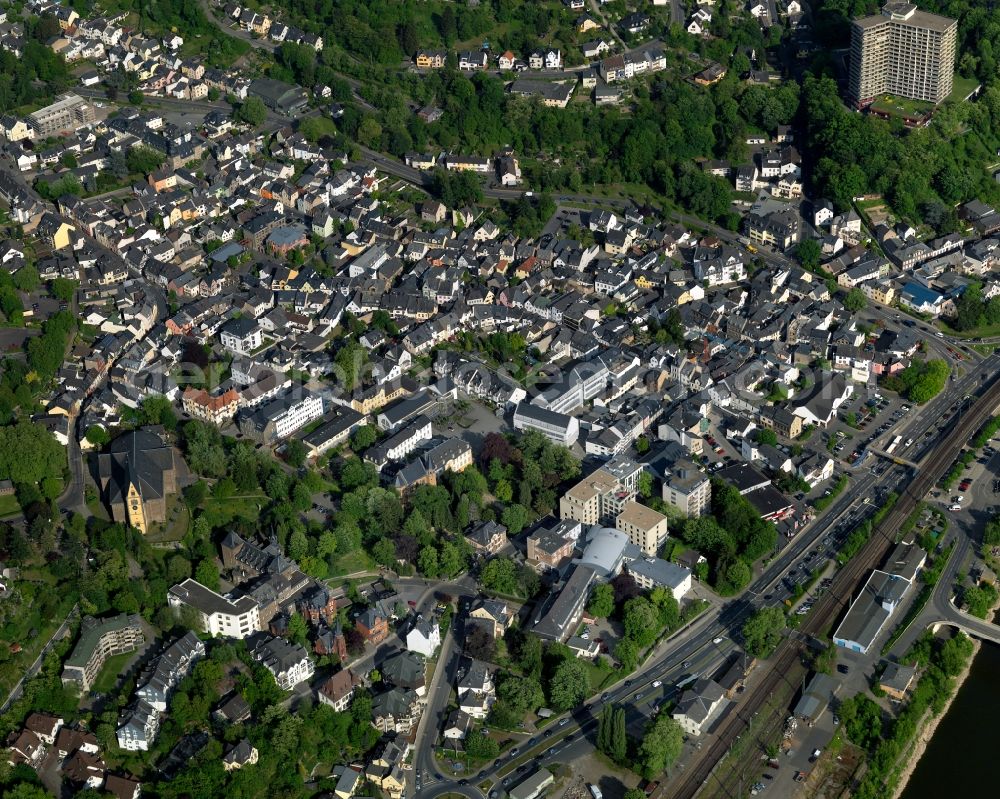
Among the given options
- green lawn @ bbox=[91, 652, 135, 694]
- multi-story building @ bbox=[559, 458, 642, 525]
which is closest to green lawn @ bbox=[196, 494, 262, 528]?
green lawn @ bbox=[91, 652, 135, 694]

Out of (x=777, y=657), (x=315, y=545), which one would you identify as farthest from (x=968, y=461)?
(x=315, y=545)

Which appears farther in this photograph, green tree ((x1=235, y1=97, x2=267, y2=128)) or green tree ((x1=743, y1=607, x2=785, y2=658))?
green tree ((x1=235, y1=97, x2=267, y2=128))

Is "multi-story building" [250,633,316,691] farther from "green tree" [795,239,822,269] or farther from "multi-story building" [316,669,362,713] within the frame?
"green tree" [795,239,822,269]

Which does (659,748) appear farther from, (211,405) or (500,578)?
(211,405)

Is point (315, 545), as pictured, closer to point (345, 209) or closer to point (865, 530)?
point (865, 530)

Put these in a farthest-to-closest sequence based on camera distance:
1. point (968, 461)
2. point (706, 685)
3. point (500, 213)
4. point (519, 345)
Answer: point (500, 213) < point (519, 345) < point (968, 461) < point (706, 685)

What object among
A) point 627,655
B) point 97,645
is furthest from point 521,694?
point 97,645
